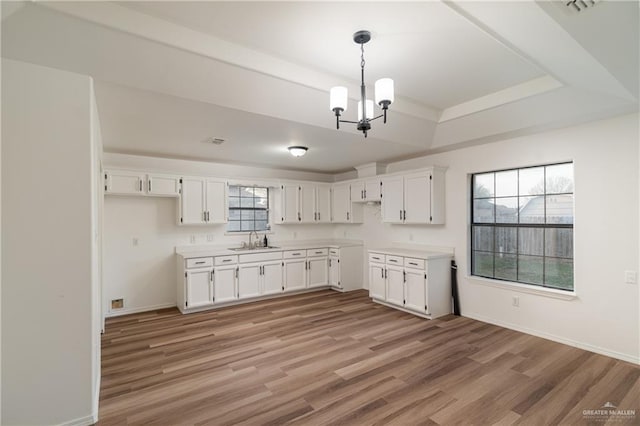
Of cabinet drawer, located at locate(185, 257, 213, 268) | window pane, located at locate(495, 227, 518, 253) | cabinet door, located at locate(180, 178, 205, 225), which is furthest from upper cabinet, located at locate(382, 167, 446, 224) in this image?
cabinet door, located at locate(180, 178, 205, 225)

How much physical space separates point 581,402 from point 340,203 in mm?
4834

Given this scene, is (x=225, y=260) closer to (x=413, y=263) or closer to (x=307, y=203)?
(x=307, y=203)

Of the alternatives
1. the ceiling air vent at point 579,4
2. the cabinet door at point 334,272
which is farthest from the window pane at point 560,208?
the cabinet door at point 334,272

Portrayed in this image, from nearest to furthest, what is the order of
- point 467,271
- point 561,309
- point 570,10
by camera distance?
point 570,10, point 561,309, point 467,271

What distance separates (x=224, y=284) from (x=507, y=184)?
4.52 metres

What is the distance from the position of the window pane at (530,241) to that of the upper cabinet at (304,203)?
144 inches

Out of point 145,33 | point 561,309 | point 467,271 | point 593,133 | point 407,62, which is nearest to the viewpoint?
point 145,33

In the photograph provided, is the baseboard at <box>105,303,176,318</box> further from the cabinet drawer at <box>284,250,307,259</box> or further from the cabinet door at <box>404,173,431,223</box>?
the cabinet door at <box>404,173,431,223</box>

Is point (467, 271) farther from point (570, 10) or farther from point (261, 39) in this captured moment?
point (261, 39)

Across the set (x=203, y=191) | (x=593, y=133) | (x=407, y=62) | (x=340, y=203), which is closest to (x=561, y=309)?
(x=593, y=133)

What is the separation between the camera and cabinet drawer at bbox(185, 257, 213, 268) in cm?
484

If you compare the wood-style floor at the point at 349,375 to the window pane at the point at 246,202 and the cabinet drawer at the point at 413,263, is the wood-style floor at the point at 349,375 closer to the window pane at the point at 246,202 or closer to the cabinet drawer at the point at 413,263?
the cabinet drawer at the point at 413,263

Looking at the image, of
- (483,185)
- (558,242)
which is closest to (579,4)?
(558,242)

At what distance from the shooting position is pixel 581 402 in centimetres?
251
